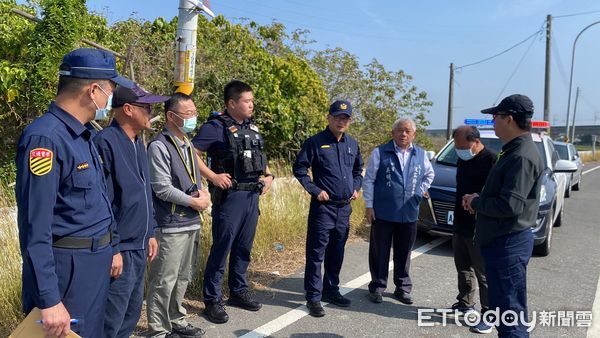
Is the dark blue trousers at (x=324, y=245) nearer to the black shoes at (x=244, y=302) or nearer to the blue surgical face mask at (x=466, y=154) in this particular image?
the black shoes at (x=244, y=302)

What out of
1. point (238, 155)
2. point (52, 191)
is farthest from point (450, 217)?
point (52, 191)

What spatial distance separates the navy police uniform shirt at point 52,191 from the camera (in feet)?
Answer: 6.33

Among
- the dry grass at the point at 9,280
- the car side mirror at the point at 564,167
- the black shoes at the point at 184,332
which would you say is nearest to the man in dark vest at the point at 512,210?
the black shoes at the point at 184,332

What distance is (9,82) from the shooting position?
575 cm

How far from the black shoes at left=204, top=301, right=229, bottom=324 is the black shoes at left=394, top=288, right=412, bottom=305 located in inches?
69.1

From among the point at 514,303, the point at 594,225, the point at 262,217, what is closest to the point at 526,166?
the point at 514,303

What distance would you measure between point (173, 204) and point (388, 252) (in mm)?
2277

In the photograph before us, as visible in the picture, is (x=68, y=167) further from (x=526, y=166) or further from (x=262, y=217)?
(x=262, y=217)

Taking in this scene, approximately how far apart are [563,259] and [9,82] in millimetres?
7627

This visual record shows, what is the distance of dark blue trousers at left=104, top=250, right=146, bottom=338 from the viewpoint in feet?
8.75

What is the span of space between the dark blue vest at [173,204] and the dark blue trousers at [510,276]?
7.30ft

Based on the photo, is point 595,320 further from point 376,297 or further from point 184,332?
point 184,332

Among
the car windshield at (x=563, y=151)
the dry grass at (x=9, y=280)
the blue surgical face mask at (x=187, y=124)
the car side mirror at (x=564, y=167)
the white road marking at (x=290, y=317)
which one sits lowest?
the white road marking at (x=290, y=317)

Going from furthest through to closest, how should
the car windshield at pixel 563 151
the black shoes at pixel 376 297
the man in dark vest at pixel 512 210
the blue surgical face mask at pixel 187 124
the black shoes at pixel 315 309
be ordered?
the car windshield at pixel 563 151 → the black shoes at pixel 376 297 → the black shoes at pixel 315 309 → the blue surgical face mask at pixel 187 124 → the man in dark vest at pixel 512 210
